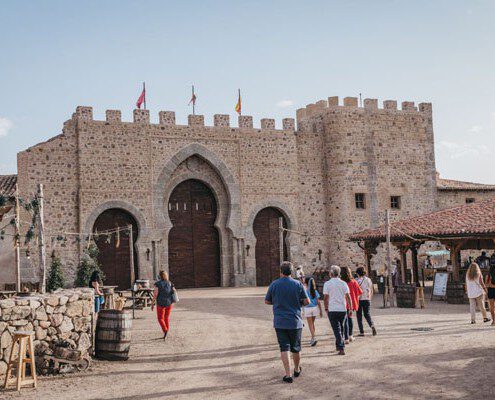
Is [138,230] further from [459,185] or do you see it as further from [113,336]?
[459,185]

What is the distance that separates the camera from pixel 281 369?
30.0 feet

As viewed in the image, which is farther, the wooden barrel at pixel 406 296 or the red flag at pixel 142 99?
the red flag at pixel 142 99

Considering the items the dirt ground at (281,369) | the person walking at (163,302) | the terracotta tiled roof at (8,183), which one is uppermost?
the terracotta tiled roof at (8,183)

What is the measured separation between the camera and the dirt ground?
25.3 feet

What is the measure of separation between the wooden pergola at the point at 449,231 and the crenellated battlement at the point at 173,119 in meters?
7.35

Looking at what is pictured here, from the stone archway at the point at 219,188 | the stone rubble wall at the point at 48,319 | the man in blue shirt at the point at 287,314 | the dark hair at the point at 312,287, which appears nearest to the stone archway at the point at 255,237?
the stone archway at the point at 219,188

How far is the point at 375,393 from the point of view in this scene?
291 inches

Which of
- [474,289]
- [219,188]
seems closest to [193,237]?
[219,188]

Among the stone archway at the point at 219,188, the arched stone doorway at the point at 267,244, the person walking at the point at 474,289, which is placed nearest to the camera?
the person walking at the point at 474,289

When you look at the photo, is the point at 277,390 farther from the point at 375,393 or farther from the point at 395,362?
the point at 395,362

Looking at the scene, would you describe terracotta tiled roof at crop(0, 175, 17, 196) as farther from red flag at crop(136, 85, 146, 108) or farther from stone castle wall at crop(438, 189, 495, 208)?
stone castle wall at crop(438, 189, 495, 208)

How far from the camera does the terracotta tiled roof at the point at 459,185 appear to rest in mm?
30598

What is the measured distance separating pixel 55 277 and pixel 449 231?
1349 cm

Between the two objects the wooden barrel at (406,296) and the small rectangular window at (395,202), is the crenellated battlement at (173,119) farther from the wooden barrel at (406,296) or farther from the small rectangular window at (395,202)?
the wooden barrel at (406,296)
